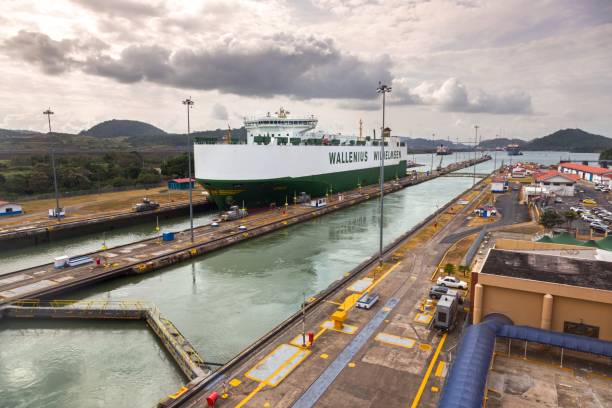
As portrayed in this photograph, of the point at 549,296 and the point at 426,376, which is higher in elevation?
the point at 549,296

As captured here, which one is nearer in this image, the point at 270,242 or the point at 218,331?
the point at 218,331

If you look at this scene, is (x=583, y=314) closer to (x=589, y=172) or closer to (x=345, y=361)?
(x=345, y=361)

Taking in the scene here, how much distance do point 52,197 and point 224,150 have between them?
34.1 metres

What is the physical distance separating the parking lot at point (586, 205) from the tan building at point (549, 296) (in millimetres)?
23376

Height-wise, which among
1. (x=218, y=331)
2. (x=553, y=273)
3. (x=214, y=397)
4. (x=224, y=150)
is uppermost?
(x=224, y=150)

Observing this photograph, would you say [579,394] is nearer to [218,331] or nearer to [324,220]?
[218,331]

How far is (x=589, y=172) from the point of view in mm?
82875

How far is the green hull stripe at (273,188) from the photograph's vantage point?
4834 centimetres

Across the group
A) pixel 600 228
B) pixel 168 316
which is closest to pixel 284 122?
pixel 600 228

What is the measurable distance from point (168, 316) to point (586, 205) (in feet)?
181

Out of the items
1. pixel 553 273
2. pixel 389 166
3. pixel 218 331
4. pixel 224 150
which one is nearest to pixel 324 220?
pixel 224 150

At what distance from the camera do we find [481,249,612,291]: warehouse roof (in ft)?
53.7

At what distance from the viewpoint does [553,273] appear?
17.2 meters

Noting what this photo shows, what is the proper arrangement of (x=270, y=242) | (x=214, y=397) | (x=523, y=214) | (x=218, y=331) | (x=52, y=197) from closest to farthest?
(x=214, y=397) < (x=218, y=331) < (x=270, y=242) < (x=523, y=214) < (x=52, y=197)
